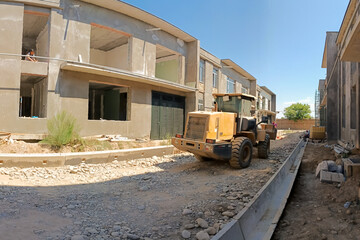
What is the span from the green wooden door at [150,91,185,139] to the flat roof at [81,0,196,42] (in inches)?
168

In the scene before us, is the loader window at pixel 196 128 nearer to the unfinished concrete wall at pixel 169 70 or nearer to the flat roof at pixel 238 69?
the unfinished concrete wall at pixel 169 70

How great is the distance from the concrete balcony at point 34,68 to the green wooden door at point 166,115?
6316 millimetres

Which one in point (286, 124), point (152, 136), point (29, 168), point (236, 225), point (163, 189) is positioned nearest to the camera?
point (236, 225)

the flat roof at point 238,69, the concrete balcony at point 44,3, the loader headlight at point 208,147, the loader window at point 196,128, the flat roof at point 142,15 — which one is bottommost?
the loader headlight at point 208,147

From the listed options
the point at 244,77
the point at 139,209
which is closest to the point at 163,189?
the point at 139,209

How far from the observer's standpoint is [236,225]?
131 inches

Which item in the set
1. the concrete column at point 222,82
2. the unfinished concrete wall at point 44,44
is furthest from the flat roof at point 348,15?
the unfinished concrete wall at point 44,44

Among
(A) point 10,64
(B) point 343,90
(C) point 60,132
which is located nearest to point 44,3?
(A) point 10,64

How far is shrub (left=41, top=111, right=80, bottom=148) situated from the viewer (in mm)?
9203

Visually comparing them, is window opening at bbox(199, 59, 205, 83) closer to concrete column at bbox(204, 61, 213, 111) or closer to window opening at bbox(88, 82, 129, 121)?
concrete column at bbox(204, 61, 213, 111)

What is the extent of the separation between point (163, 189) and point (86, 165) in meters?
3.55

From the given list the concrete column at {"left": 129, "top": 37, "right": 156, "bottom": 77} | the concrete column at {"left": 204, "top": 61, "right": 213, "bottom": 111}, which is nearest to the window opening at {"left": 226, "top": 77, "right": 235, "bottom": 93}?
Result: the concrete column at {"left": 204, "top": 61, "right": 213, "bottom": 111}

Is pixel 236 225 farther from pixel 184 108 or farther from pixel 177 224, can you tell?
pixel 184 108

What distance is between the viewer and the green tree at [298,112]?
57.7 metres
